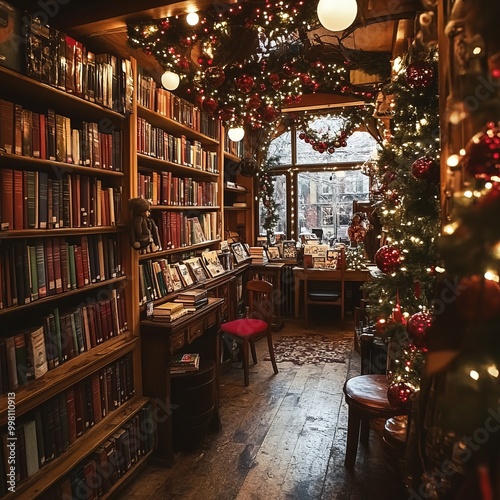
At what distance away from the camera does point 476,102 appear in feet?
2.71

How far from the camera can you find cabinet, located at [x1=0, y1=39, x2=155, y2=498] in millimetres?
1726

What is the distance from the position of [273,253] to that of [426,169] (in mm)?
3994

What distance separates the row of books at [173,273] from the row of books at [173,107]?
112 cm

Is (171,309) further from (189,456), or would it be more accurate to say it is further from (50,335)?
(189,456)

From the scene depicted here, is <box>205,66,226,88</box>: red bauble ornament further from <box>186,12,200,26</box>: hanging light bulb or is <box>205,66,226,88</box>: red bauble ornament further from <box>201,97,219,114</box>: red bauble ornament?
<box>186,12,200,26</box>: hanging light bulb

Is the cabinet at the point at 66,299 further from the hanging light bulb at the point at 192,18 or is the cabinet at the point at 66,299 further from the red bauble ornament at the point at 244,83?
the red bauble ornament at the point at 244,83

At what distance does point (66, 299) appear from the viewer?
2.30 meters

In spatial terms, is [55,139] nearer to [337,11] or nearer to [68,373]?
[68,373]

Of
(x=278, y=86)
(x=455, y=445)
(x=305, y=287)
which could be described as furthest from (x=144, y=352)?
(x=305, y=287)

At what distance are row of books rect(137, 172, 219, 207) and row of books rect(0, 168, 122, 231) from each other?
383mm

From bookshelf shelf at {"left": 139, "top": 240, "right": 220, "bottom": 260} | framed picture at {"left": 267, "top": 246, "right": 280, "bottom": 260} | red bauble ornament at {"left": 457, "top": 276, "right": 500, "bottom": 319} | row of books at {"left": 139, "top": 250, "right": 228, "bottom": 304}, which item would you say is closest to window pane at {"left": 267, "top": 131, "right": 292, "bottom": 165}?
framed picture at {"left": 267, "top": 246, "right": 280, "bottom": 260}

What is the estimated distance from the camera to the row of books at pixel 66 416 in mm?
1714

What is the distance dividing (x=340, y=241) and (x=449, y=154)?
4.41m

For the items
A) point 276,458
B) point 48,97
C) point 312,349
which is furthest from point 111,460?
point 312,349
